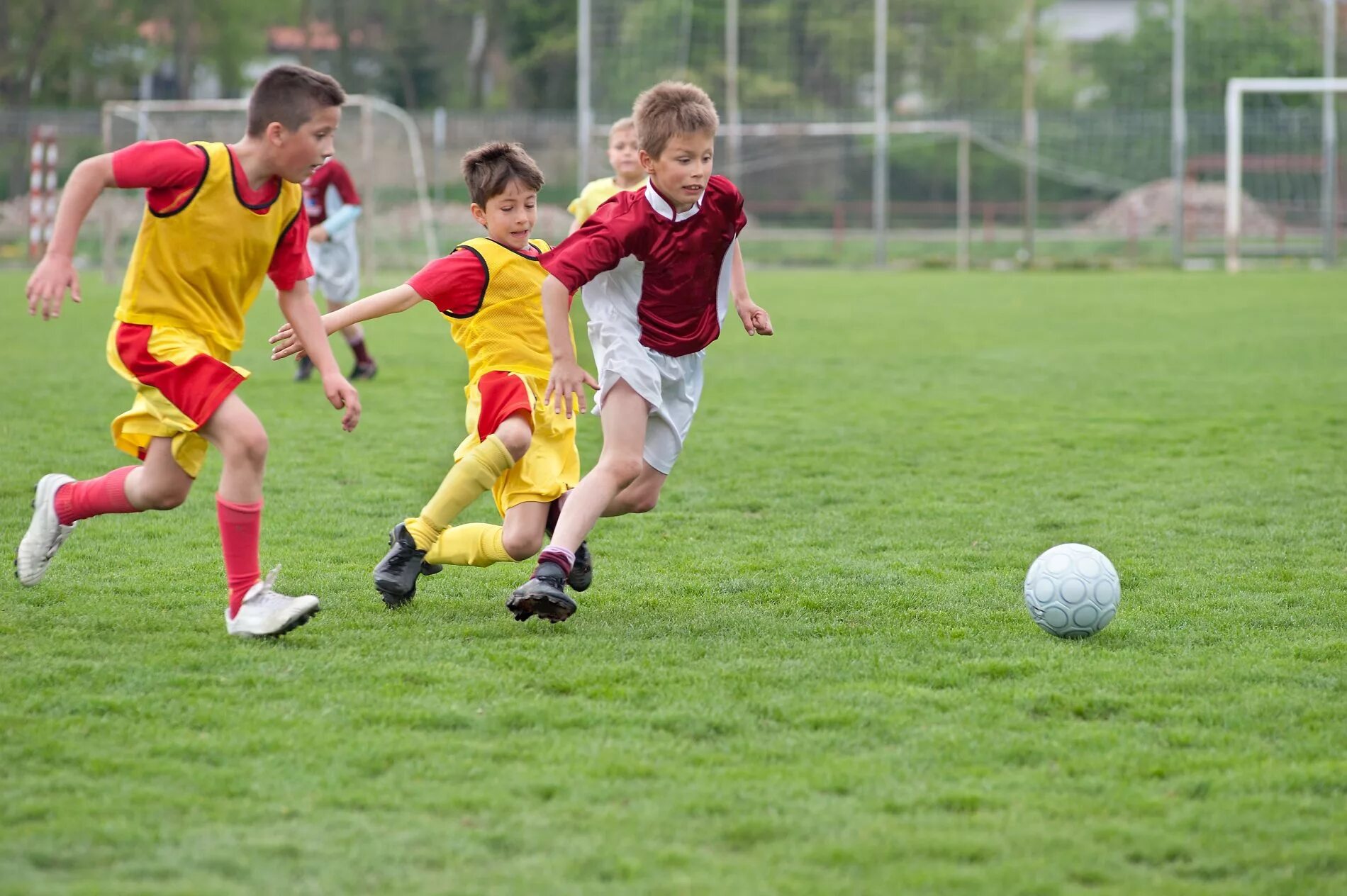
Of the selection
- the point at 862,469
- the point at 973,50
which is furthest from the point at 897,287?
the point at 862,469

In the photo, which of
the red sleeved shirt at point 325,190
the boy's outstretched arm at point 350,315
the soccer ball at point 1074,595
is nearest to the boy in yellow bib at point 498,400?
the boy's outstretched arm at point 350,315

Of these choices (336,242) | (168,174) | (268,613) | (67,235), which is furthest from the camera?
(336,242)

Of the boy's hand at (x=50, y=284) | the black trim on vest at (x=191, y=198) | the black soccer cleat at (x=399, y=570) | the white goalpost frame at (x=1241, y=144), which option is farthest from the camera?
the white goalpost frame at (x=1241, y=144)

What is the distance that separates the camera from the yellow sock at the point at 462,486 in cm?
501

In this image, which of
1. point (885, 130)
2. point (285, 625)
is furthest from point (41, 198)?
point (285, 625)

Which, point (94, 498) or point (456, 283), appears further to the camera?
point (456, 283)

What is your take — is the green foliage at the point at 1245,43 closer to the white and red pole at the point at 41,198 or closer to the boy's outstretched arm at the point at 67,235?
the white and red pole at the point at 41,198

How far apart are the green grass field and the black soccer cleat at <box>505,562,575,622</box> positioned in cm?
9

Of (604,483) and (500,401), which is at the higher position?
(500,401)

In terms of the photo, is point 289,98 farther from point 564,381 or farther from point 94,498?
point 94,498

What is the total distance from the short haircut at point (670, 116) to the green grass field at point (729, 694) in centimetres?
153

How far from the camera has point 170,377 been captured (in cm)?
431

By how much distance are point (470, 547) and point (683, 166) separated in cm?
146

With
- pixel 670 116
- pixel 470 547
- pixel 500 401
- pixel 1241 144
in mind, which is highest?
pixel 1241 144
